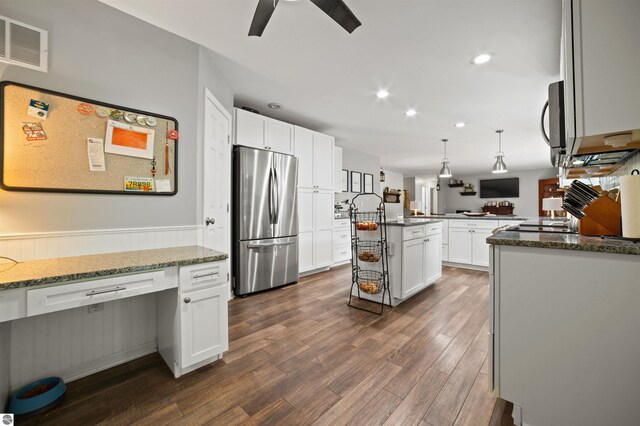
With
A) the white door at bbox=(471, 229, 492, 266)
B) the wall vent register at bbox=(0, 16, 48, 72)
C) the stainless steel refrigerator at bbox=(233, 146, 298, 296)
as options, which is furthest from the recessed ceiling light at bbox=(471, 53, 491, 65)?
the wall vent register at bbox=(0, 16, 48, 72)

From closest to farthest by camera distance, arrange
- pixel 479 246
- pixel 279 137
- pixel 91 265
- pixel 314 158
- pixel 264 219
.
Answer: pixel 91 265, pixel 264 219, pixel 279 137, pixel 314 158, pixel 479 246

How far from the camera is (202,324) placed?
66.1 inches

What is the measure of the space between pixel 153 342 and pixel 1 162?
4.79 ft

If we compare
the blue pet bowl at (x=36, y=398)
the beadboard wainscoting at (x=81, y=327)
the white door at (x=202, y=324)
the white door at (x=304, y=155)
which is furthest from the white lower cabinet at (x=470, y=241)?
the blue pet bowl at (x=36, y=398)

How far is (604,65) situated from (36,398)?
3232 mm

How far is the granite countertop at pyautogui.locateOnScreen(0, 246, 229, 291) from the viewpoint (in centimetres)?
118

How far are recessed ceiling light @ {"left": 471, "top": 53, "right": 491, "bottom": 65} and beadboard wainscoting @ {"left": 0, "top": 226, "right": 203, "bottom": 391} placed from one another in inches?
118

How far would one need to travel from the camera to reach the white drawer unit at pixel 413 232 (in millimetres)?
2795

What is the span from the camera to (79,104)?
166 cm

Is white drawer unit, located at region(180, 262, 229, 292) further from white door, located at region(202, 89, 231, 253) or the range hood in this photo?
the range hood

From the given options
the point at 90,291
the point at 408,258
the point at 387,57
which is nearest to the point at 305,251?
the point at 408,258

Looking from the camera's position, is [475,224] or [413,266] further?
[475,224]

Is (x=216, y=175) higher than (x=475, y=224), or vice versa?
(x=216, y=175)

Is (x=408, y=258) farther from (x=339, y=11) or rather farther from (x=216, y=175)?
(x=339, y=11)
